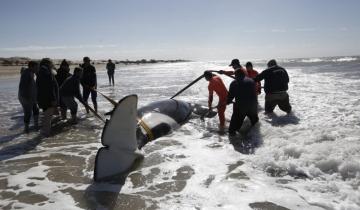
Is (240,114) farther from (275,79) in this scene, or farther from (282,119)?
(275,79)

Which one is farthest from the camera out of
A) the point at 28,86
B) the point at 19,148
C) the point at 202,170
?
the point at 28,86

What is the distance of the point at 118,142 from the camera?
6.02m

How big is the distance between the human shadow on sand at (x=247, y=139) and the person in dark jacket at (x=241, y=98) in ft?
1.00

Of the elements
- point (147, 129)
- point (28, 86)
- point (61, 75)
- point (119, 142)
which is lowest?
point (147, 129)

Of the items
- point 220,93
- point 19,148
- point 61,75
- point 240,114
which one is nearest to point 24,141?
point 19,148

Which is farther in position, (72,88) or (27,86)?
(72,88)

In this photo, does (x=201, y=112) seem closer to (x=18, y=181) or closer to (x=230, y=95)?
(x=230, y=95)

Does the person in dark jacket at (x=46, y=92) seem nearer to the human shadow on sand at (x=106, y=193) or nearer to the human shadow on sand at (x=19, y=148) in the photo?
the human shadow on sand at (x=19, y=148)

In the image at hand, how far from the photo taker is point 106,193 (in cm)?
544

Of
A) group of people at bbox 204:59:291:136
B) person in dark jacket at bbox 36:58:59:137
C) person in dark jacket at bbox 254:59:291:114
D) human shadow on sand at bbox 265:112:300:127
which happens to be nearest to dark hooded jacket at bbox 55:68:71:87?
person in dark jacket at bbox 36:58:59:137

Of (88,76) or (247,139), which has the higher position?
(88,76)

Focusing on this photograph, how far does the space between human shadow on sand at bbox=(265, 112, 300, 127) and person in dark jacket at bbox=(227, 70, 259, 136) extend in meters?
1.49

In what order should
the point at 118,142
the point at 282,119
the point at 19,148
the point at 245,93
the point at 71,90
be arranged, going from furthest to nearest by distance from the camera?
the point at 282,119 < the point at 71,90 < the point at 245,93 < the point at 19,148 < the point at 118,142

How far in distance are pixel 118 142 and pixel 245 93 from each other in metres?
3.78
